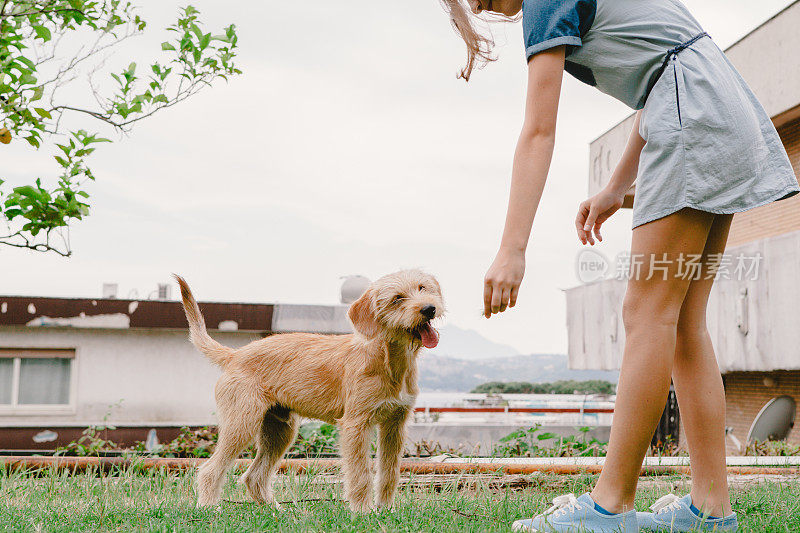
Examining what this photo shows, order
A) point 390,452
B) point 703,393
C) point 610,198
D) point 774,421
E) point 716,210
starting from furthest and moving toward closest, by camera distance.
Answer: point 774,421 < point 390,452 < point 610,198 < point 703,393 < point 716,210

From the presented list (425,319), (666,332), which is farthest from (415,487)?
(666,332)

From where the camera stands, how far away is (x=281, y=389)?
3912mm

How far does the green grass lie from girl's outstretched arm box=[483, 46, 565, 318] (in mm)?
1022

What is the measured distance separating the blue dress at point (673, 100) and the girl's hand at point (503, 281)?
0.55 meters

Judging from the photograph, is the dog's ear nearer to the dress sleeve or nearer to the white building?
the dress sleeve

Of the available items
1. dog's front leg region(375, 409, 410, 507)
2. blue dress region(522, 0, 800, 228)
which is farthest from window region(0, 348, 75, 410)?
blue dress region(522, 0, 800, 228)

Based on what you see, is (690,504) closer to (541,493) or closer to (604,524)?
(604,524)

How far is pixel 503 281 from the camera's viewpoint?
2453 mm

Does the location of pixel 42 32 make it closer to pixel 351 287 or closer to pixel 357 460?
pixel 357 460

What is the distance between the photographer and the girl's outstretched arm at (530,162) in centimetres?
249

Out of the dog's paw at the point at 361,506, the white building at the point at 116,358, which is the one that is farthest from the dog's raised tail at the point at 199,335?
the white building at the point at 116,358

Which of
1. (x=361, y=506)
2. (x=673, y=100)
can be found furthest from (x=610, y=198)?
(x=361, y=506)

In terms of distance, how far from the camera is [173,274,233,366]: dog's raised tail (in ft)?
13.7

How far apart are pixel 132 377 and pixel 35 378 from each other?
2041 millimetres
